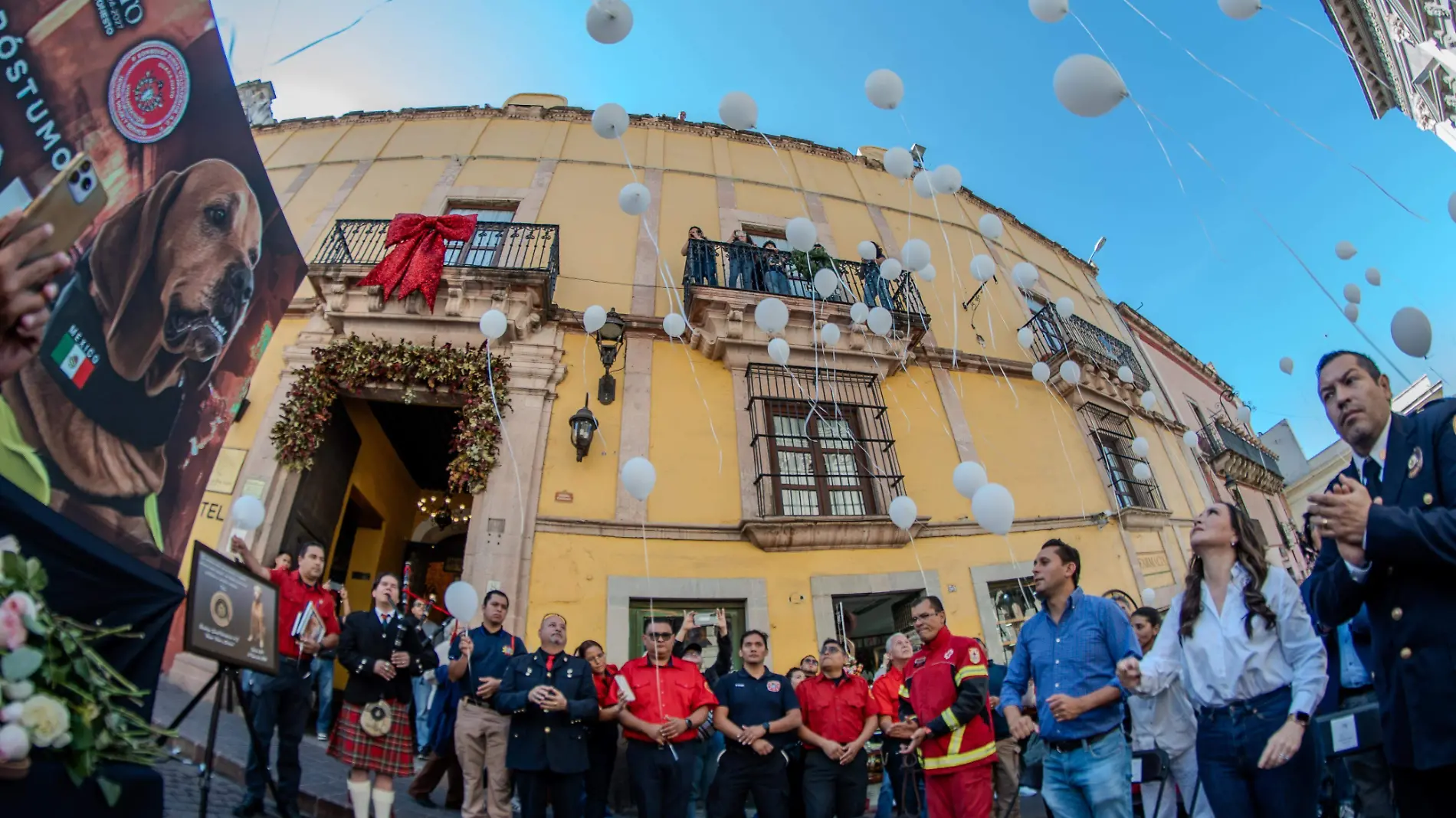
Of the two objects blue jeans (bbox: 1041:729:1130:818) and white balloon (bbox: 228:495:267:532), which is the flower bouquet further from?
white balloon (bbox: 228:495:267:532)

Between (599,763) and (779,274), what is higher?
(779,274)

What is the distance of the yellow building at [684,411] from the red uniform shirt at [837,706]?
2833 mm

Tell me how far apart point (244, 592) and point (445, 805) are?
117 inches

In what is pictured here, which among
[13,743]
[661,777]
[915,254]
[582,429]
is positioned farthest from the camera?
[582,429]

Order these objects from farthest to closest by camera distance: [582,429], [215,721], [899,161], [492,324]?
1. [582,429]
2. [492,324]
3. [899,161]
4. [215,721]

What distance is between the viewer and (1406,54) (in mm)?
10078

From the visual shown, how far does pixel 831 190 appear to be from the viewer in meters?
12.8

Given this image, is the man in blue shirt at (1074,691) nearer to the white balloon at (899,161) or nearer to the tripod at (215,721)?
the tripod at (215,721)

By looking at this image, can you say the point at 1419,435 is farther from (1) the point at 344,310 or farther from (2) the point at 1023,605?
(1) the point at 344,310

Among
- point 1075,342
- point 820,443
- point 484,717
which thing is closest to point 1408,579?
point 484,717

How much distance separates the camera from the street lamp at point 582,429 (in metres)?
7.82

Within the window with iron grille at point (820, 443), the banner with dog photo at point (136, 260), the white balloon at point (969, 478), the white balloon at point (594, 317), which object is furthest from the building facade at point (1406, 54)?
the banner with dog photo at point (136, 260)

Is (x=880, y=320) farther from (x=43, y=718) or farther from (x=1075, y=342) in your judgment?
(x=43, y=718)

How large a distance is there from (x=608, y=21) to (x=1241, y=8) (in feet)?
15.0
